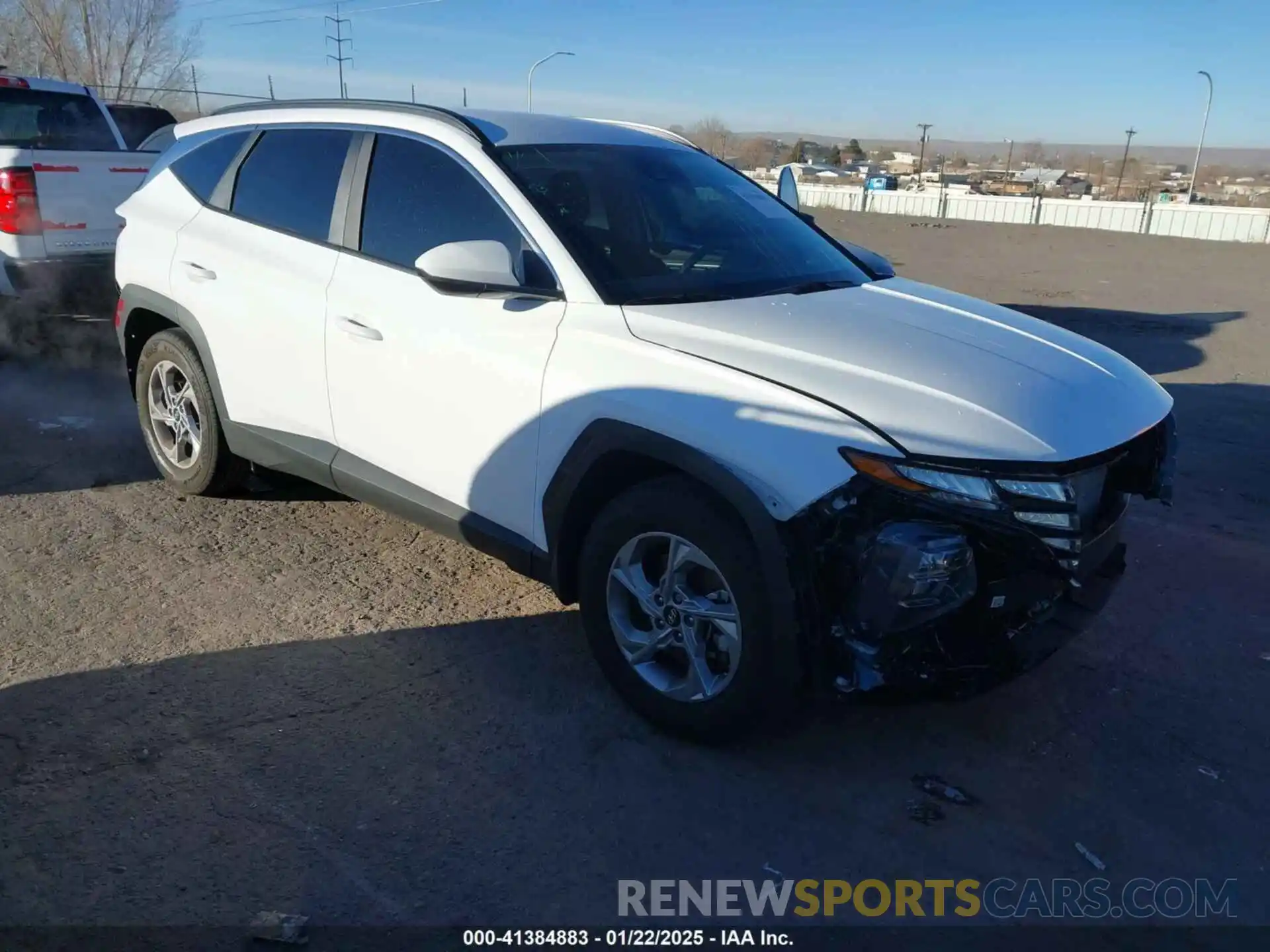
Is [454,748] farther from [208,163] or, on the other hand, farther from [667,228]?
[208,163]

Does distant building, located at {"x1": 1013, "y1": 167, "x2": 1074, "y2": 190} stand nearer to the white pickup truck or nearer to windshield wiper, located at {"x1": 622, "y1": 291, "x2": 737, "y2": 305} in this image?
the white pickup truck

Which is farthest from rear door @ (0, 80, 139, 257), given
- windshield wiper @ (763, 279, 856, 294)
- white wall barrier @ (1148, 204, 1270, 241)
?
white wall barrier @ (1148, 204, 1270, 241)

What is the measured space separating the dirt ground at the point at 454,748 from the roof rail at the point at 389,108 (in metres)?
1.88

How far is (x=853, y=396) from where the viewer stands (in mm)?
2893

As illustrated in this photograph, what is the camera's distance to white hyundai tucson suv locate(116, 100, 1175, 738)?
2820mm

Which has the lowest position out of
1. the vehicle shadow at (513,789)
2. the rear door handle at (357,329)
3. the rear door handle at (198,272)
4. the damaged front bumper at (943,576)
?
the vehicle shadow at (513,789)

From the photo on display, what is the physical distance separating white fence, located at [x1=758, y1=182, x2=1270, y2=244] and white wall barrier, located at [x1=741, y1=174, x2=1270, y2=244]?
19 mm

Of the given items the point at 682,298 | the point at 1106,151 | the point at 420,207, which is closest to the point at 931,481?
the point at 682,298

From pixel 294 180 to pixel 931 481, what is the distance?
3186 mm

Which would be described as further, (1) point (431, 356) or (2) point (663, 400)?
(1) point (431, 356)

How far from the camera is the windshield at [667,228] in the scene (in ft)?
11.8

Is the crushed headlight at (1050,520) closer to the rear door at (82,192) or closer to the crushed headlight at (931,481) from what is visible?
the crushed headlight at (931,481)

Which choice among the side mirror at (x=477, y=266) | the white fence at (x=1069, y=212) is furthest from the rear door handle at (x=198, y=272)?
the white fence at (x=1069, y=212)

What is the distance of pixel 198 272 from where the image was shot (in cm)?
473
